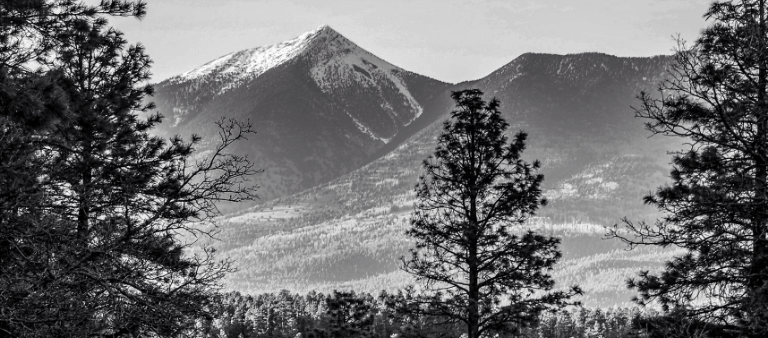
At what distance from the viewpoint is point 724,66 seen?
13.0 meters

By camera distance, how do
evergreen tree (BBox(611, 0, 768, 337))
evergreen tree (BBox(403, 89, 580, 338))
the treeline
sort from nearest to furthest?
evergreen tree (BBox(611, 0, 768, 337)) < evergreen tree (BBox(403, 89, 580, 338)) < the treeline

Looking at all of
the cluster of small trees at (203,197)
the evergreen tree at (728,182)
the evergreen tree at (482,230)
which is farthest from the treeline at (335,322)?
the evergreen tree at (728,182)

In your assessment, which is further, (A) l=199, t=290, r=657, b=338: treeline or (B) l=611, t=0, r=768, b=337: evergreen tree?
(A) l=199, t=290, r=657, b=338: treeline

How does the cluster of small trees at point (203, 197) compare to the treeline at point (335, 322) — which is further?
the treeline at point (335, 322)

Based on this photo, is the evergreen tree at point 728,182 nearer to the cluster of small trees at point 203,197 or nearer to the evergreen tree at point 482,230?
the cluster of small trees at point 203,197

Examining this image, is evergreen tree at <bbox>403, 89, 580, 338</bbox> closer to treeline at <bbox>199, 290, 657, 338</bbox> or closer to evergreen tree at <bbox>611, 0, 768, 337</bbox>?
treeline at <bbox>199, 290, 657, 338</bbox>

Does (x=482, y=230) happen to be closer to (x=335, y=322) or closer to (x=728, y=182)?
(x=728, y=182)

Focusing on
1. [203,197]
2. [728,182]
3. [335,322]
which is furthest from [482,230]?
[335,322]

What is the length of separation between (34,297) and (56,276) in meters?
0.29

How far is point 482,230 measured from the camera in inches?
771

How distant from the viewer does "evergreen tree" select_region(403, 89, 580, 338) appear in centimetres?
1939

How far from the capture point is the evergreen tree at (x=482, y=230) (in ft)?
63.6

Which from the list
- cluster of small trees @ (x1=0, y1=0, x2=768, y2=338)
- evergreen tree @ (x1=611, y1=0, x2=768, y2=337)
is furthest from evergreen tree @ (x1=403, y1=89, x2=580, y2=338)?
evergreen tree @ (x1=611, y1=0, x2=768, y2=337)

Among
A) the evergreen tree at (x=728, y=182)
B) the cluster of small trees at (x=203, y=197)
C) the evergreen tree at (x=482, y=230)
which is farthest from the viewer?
the evergreen tree at (x=482, y=230)
